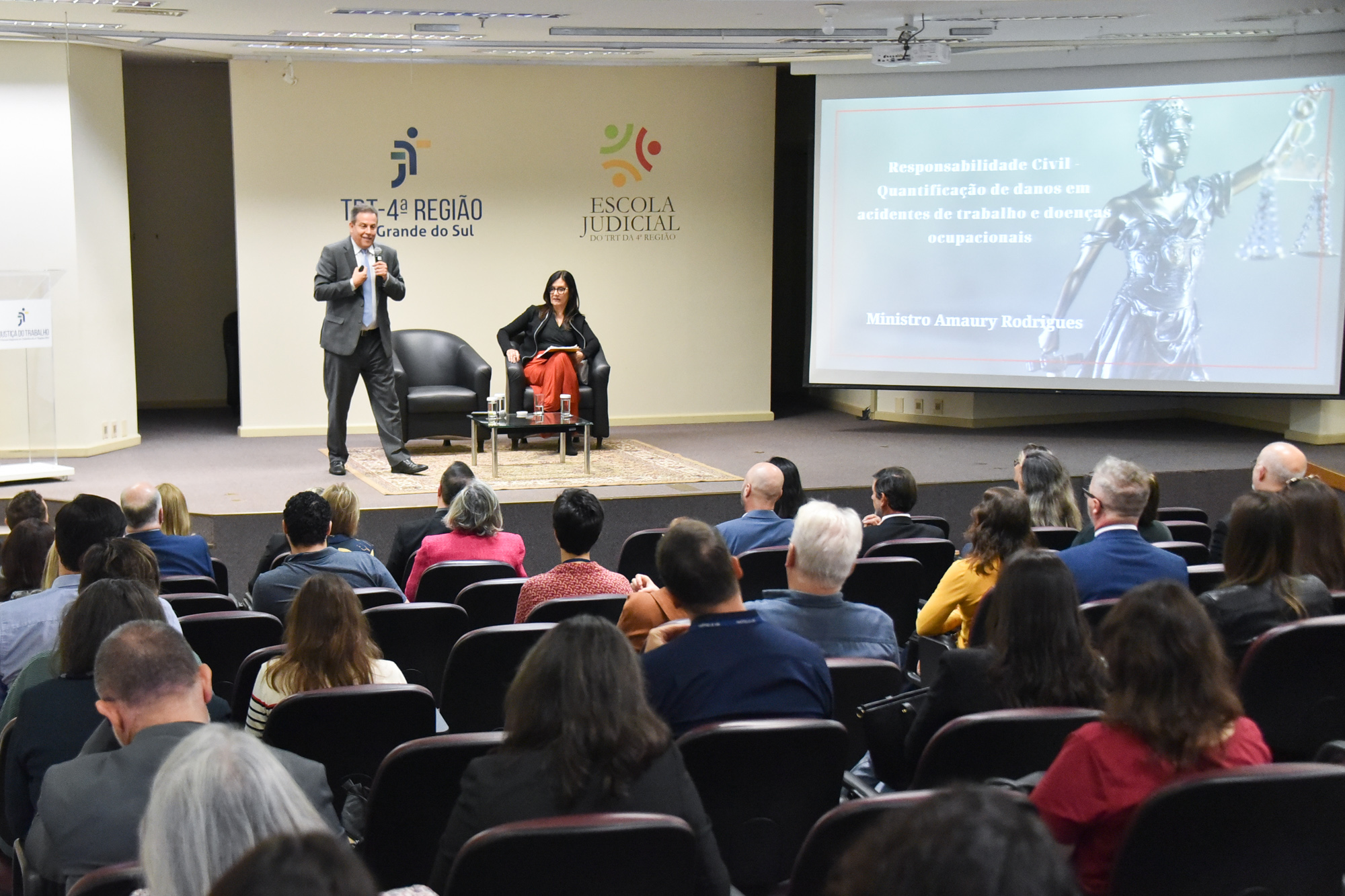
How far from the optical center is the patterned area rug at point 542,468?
780 cm

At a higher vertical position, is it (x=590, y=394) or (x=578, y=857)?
(x=590, y=394)

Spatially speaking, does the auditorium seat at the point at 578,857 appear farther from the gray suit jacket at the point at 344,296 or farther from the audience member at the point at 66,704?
the gray suit jacket at the point at 344,296

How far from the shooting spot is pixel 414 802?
2451 mm

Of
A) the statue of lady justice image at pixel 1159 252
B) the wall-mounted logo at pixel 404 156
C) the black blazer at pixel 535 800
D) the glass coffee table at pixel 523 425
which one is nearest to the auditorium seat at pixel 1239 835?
the black blazer at pixel 535 800

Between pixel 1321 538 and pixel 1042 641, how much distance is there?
1.72m

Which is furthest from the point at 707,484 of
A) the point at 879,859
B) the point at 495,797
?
the point at 879,859

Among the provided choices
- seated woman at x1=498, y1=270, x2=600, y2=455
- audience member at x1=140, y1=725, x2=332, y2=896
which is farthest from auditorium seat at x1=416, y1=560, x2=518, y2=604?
seated woman at x1=498, y1=270, x2=600, y2=455

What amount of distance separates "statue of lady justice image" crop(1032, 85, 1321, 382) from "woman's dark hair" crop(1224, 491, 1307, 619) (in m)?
6.84

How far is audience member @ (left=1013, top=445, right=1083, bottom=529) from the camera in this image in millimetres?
5133

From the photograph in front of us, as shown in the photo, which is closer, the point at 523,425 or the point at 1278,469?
the point at 1278,469

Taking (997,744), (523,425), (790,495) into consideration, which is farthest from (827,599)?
(523,425)

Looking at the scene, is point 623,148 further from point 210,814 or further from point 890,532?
point 210,814

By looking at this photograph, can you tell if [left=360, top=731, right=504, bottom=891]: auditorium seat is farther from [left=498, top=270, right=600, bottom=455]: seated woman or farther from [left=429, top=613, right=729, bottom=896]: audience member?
[left=498, top=270, right=600, bottom=455]: seated woman

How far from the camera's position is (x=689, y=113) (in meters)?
11.1
